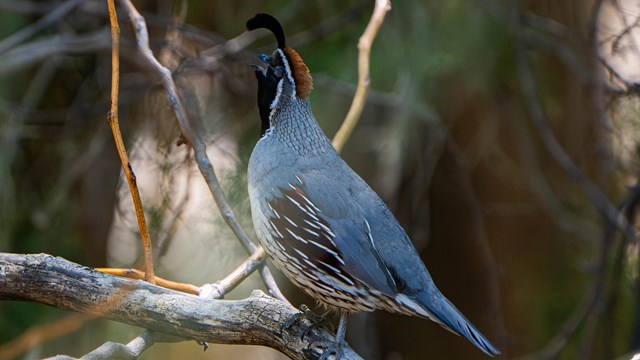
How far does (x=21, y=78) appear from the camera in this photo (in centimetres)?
438

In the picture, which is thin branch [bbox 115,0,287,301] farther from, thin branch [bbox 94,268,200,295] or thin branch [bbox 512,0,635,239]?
thin branch [bbox 512,0,635,239]

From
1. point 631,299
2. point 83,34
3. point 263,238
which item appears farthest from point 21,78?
point 631,299

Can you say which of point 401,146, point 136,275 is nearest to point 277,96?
point 136,275

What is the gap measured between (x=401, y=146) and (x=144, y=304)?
2.11 meters

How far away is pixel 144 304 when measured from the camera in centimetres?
242

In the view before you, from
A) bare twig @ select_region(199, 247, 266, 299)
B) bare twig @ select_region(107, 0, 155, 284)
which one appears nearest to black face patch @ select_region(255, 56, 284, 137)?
bare twig @ select_region(199, 247, 266, 299)

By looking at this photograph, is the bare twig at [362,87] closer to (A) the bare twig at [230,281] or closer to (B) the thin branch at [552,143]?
(A) the bare twig at [230,281]

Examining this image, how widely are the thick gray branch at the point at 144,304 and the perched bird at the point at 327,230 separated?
19 cm

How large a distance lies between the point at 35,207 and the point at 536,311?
2803 mm

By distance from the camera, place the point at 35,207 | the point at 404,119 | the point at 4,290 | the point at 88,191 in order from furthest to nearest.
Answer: the point at 88,191, the point at 35,207, the point at 404,119, the point at 4,290

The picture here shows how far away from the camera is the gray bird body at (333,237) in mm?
2586

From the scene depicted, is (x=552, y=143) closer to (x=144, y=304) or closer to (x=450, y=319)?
(x=450, y=319)

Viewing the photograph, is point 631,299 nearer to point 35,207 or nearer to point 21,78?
point 35,207

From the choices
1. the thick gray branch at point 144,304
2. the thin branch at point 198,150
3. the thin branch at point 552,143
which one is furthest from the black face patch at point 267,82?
the thin branch at point 552,143
